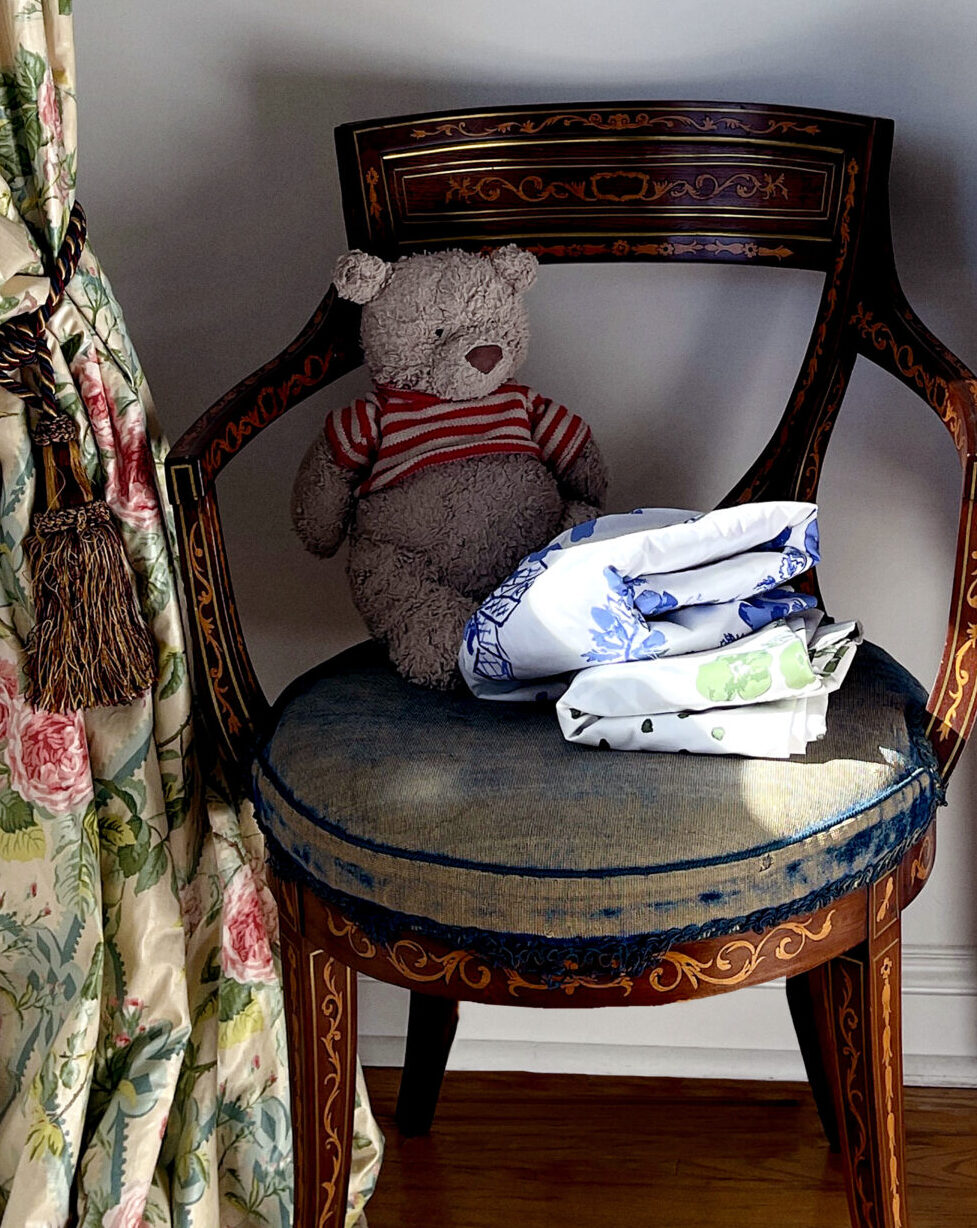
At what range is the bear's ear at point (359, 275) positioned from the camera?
1200 mm

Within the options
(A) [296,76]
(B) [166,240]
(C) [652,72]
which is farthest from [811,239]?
(B) [166,240]

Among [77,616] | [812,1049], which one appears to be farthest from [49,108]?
[812,1049]

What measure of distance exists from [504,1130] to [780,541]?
0.78m

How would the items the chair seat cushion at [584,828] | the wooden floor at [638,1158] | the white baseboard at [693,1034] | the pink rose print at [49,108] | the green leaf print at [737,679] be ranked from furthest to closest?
1. the white baseboard at [693,1034]
2. the wooden floor at [638,1158]
3. the pink rose print at [49,108]
4. the green leaf print at [737,679]
5. the chair seat cushion at [584,828]

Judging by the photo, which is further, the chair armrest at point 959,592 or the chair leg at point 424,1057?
the chair leg at point 424,1057

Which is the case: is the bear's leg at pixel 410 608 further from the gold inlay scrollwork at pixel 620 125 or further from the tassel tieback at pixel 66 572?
the gold inlay scrollwork at pixel 620 125

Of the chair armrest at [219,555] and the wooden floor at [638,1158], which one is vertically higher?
the chair armrest at [219,555]

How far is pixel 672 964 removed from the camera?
90 centimetres

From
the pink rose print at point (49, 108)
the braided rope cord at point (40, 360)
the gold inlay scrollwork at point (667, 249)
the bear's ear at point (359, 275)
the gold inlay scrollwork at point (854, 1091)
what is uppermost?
the pink rose print at point (49, 108)

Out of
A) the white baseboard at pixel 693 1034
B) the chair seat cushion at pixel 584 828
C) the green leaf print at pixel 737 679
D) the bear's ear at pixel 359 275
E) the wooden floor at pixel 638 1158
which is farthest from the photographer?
the white baseboard at pixel 693 1034

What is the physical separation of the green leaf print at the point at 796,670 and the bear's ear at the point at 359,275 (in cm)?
52

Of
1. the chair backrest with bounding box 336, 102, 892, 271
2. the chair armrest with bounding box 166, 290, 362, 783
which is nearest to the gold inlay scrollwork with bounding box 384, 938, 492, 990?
the chair armrest with bounding box 166, 290, 362, 783

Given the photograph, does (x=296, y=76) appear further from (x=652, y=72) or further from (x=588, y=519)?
(x=588, y=519)

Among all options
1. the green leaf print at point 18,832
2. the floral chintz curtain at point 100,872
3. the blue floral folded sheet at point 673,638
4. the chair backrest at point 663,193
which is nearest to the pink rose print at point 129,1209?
the floral chintz curtain at point 100,872
